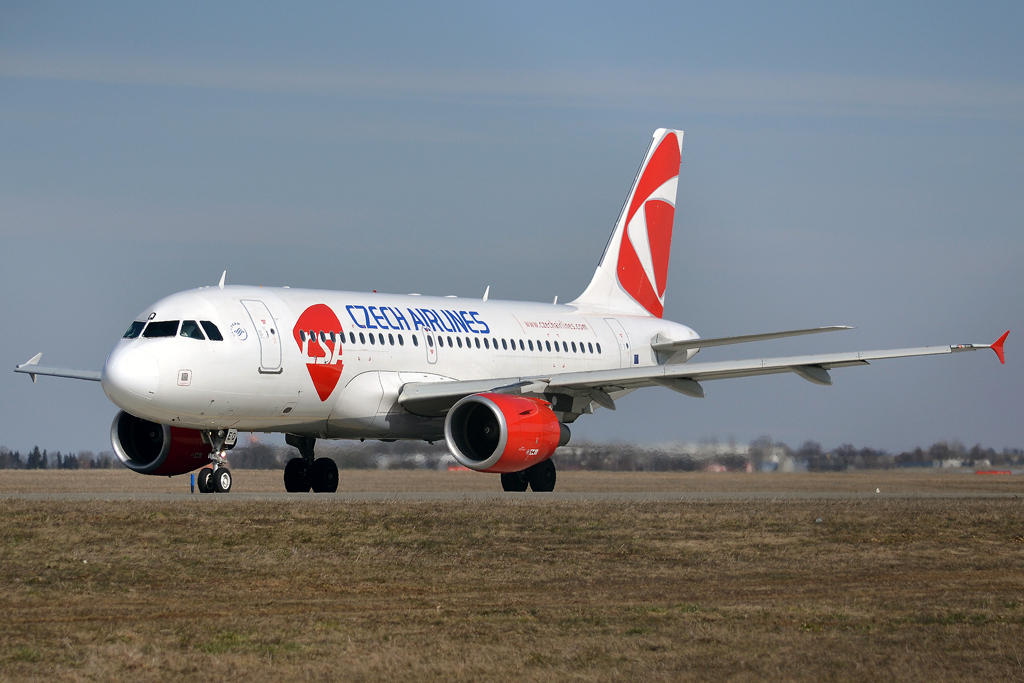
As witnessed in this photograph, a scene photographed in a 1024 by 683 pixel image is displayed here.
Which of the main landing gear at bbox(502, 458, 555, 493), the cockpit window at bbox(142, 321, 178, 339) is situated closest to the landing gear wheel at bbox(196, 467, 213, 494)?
the cockpit window at bbox(142, 321, 178, 339)

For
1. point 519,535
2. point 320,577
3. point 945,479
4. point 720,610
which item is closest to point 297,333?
point 519,535

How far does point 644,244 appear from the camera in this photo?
36.2 metres

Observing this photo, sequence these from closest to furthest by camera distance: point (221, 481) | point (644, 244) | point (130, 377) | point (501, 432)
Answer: point (130, 377)
point (221, 481)
point (501, 432)
point (644, 244)

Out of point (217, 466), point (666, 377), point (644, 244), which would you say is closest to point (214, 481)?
point (217, 466)

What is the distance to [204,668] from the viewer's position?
9875 millimetres

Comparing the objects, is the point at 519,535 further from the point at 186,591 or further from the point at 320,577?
the point at 186,591

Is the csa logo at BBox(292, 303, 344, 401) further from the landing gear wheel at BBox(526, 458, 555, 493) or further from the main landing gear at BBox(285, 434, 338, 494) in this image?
the landing gear wheel at BBox(526, 458, 555, 493)

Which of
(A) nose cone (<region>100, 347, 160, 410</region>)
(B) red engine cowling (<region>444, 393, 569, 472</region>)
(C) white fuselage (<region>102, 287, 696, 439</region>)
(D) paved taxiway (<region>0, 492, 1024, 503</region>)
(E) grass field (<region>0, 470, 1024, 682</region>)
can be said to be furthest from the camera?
(B) red engine cowling (<region>444, 393, 569, 472</region>)

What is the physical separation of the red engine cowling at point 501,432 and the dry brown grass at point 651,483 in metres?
2.95

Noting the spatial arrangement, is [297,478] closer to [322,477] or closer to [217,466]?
[322,477]

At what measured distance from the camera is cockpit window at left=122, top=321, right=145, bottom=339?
2342 centimetres

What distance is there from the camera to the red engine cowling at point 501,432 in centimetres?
2422

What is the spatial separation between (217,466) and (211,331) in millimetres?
2539

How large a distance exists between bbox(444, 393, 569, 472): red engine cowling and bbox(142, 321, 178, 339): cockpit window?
17.2 feet
